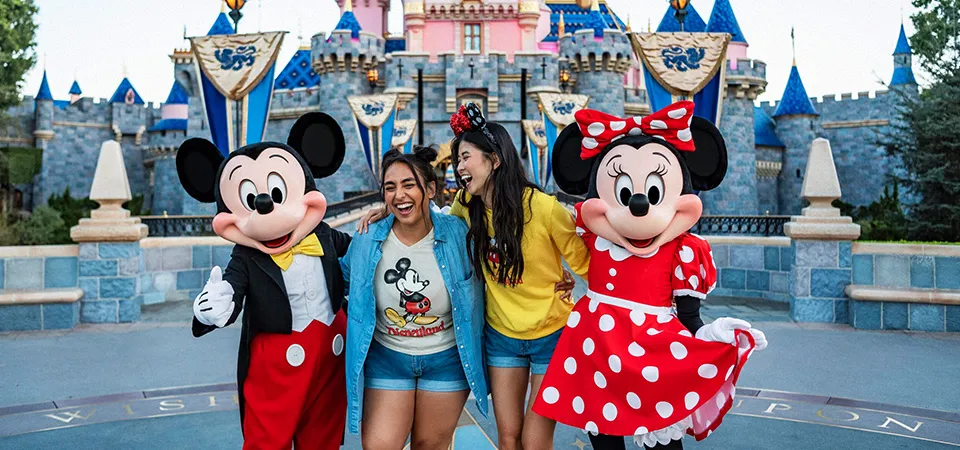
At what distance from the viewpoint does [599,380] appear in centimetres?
230

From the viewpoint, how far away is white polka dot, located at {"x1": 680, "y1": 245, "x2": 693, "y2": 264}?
2.35 m

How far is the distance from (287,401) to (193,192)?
3.07 ft

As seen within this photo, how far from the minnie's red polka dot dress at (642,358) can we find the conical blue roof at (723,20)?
71.2 ft

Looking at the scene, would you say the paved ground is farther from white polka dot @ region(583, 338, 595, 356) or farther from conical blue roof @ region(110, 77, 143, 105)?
conical blue roof @ region(110, 77, 143, 105)

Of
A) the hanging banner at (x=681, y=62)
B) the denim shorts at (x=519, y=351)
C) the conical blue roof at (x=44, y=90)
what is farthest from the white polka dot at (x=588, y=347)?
the conical blue roof at (x=44, y=90)

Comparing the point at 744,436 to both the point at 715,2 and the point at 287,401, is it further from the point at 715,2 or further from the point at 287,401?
the point at 715,2

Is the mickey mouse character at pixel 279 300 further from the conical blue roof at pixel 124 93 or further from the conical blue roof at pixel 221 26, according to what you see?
the conical blue roof at pixel 124 93

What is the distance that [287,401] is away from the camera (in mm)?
2398

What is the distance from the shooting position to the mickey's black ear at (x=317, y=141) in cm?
277

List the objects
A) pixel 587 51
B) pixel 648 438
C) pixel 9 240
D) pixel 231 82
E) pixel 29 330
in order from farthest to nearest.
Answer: pixel 587 51 < pixel 9 240 < pixel 231 82 < pixel 29 330 < pixel 648 438

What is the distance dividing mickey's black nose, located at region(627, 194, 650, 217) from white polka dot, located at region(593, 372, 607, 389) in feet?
1.71

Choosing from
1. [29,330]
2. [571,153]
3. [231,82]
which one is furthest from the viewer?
[231,82]

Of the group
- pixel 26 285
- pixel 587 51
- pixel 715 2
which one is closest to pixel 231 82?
pixel 26 285

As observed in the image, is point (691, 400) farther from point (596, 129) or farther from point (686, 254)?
point (596, 129)
